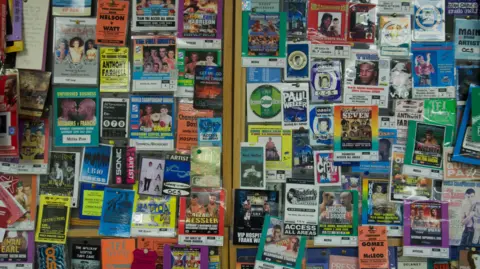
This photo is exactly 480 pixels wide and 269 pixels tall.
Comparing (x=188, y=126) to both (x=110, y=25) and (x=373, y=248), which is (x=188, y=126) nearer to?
(x=110, y=25)

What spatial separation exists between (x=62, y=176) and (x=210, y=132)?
0.63 metres

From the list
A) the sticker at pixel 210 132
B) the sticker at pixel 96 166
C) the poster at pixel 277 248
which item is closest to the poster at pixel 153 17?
the sticker at pixel 210 132

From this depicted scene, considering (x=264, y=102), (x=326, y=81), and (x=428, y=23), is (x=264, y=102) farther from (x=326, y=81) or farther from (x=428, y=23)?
(x=428, y=23)

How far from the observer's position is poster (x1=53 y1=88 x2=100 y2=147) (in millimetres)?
2365

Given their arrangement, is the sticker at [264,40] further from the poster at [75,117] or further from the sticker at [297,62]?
the poster at [75,117]

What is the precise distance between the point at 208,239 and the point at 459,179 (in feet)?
3.44

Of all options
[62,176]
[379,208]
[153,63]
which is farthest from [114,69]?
[379,208]

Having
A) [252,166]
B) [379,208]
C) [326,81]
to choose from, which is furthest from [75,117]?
[379,208]

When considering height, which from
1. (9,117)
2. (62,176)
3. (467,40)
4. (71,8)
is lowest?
(62,176)

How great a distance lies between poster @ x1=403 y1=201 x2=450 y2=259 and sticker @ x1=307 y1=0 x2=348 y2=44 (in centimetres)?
74

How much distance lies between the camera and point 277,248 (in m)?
2.35

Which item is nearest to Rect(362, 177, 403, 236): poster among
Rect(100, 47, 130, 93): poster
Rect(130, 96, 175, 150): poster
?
Rect(130, 96, 175, 150): poster

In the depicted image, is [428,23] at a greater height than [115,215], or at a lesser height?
greater

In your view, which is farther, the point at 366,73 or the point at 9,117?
the point at 366,73
